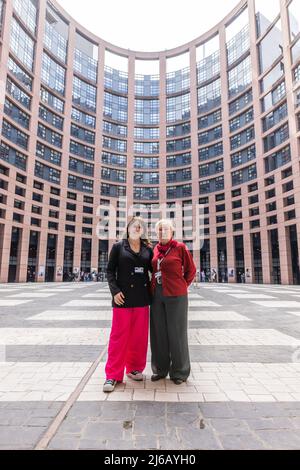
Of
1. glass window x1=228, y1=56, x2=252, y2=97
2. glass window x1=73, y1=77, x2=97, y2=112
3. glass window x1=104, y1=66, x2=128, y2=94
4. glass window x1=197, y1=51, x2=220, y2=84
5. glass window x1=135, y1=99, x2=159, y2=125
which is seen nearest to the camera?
glass window x1=228, y1=56, x2=252, y2=97

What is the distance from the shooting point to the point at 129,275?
11.0 ft

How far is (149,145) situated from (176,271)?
5642cm

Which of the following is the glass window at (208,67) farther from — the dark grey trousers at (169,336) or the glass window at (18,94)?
the dark grey trousers at (169,336)

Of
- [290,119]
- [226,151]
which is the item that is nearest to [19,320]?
[290,119]

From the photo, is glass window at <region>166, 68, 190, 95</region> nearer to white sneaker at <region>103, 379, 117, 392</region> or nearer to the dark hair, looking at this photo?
the dark hair

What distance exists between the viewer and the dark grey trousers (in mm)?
3193

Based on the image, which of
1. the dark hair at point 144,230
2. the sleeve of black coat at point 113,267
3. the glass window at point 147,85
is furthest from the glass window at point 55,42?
the sleeve of black coat at point 113,267

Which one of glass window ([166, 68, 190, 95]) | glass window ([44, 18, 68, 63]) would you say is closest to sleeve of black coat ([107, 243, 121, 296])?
glass window ([44, 18, 68, 63])

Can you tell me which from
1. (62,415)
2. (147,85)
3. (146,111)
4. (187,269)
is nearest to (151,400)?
(62,415)

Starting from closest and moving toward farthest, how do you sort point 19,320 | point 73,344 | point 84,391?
point 84,391, point 73,344, point 19,320

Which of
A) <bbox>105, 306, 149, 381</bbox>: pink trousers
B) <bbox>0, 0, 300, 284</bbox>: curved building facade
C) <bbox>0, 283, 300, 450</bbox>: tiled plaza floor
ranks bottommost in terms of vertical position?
<bbox>0, 283, 300, 450</bbox>: tiled plaza floor
